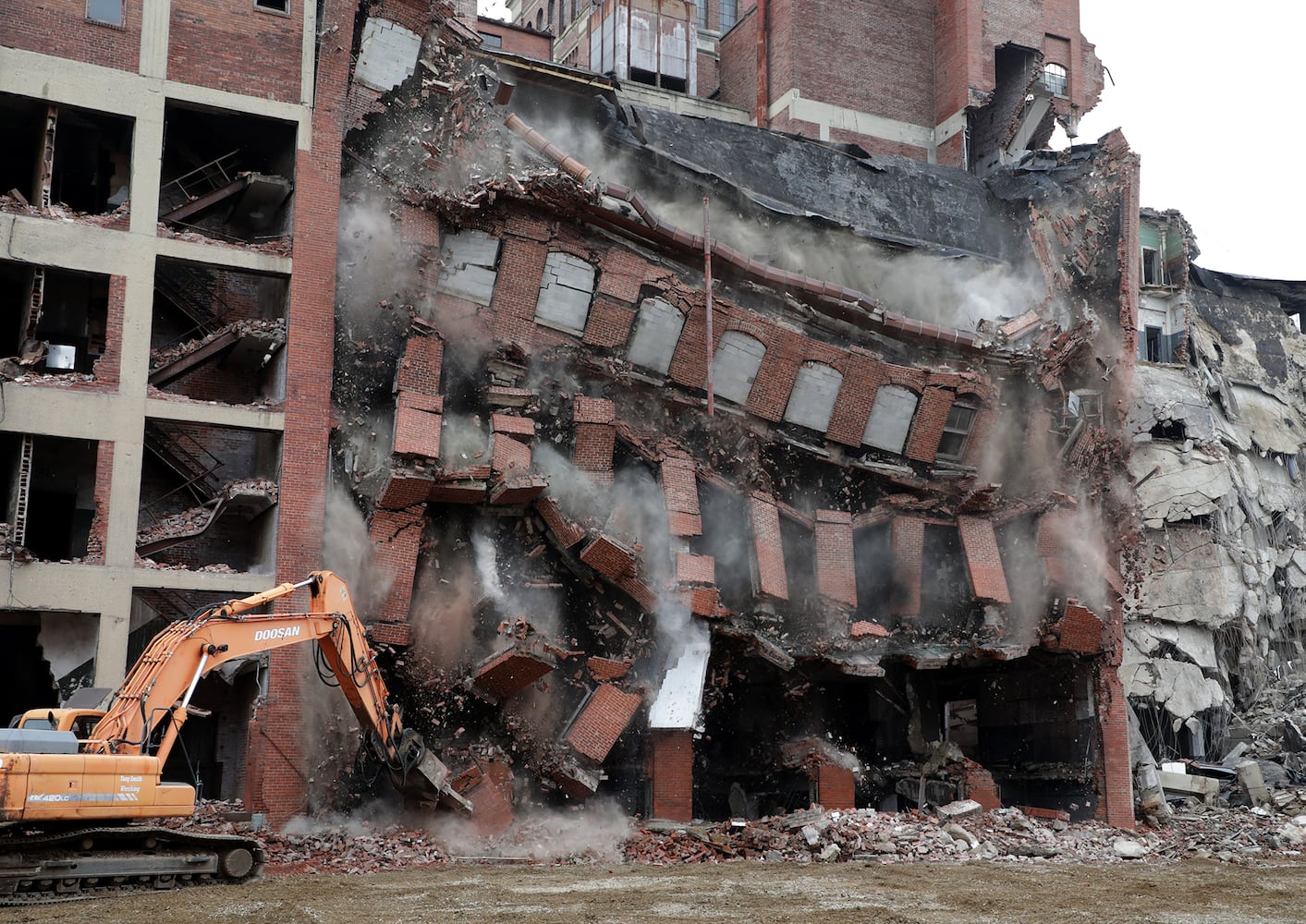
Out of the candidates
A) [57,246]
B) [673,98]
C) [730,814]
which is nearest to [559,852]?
[730,814]

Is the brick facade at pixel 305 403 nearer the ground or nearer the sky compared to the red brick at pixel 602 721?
nearer the sky

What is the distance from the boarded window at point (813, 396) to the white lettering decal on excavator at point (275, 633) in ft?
38.8

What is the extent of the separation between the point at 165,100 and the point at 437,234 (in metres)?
5.21

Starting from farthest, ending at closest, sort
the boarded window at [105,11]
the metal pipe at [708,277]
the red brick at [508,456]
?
the metal pipe at [708,277] → the boarded window at [105,11] → the red brick at [508,456]

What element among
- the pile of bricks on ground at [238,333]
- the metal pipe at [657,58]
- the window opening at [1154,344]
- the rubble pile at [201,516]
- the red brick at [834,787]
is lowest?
the red brick at [834,787]

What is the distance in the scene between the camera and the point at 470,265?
2484 centimetres

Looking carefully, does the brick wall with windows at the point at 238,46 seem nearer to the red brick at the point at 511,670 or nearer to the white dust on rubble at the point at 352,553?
the white dust on rubble at the point at 352,553

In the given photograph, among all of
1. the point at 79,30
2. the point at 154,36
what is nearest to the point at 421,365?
the point at 154,36

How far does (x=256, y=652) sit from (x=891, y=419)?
14.1 meters

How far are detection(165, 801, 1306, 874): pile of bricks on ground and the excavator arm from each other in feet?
3.57

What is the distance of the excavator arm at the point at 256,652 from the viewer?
16.3 metres

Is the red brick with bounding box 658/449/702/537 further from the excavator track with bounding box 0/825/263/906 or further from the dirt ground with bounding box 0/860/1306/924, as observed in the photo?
the excavator track with bounding box 0/825/263/906

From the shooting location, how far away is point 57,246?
2303 centimetres

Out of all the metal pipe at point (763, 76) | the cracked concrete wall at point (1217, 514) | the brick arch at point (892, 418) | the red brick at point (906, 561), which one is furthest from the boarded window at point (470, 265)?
the cracked concrete wall at point (1217, 514)
